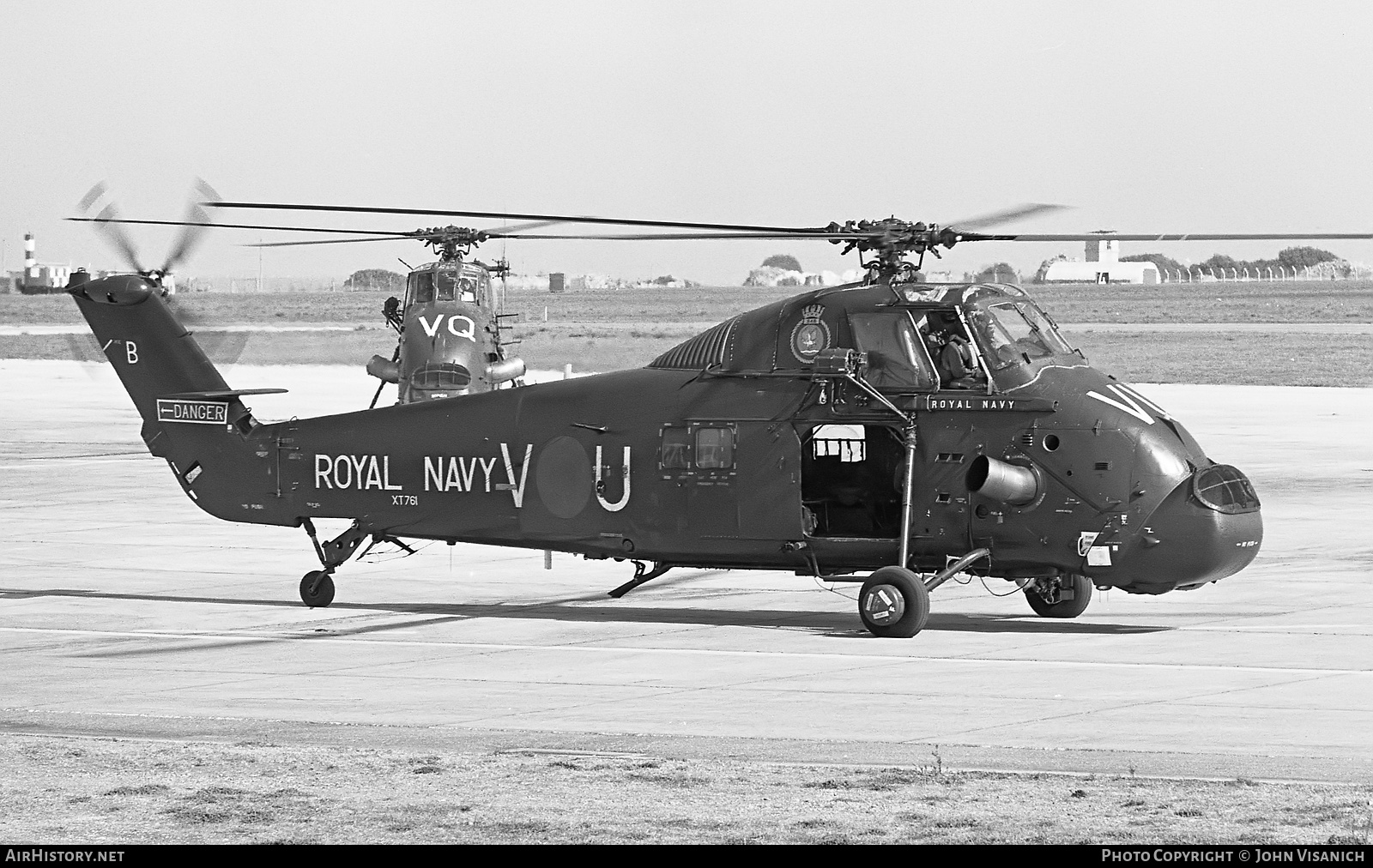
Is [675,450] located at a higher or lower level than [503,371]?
lower

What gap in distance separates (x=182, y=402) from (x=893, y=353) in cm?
787

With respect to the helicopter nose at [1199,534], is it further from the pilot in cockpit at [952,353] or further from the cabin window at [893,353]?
the cabin window at [893,353]

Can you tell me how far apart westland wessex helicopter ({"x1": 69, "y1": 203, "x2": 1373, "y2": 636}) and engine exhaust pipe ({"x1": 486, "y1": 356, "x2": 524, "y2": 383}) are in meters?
13.5

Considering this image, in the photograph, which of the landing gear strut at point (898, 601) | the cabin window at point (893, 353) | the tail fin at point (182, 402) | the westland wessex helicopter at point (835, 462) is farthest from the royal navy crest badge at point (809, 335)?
the tail fin at point (182, 402)

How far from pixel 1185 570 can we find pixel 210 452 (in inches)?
393

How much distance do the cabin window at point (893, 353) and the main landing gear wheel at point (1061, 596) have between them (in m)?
2.40

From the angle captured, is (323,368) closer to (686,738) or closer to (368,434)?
(368,434)

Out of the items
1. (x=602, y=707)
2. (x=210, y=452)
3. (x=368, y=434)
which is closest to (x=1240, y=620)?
(x=602, y=707)

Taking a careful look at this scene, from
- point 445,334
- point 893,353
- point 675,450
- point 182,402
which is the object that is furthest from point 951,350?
point 445,334

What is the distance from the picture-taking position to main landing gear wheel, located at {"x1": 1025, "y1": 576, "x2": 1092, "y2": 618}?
17.9 meters

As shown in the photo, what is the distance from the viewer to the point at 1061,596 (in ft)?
59.2

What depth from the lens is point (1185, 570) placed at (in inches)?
632

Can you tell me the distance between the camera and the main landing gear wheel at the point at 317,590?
19.3 meters

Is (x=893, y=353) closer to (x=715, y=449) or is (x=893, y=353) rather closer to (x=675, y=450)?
(x=715, y=449)
